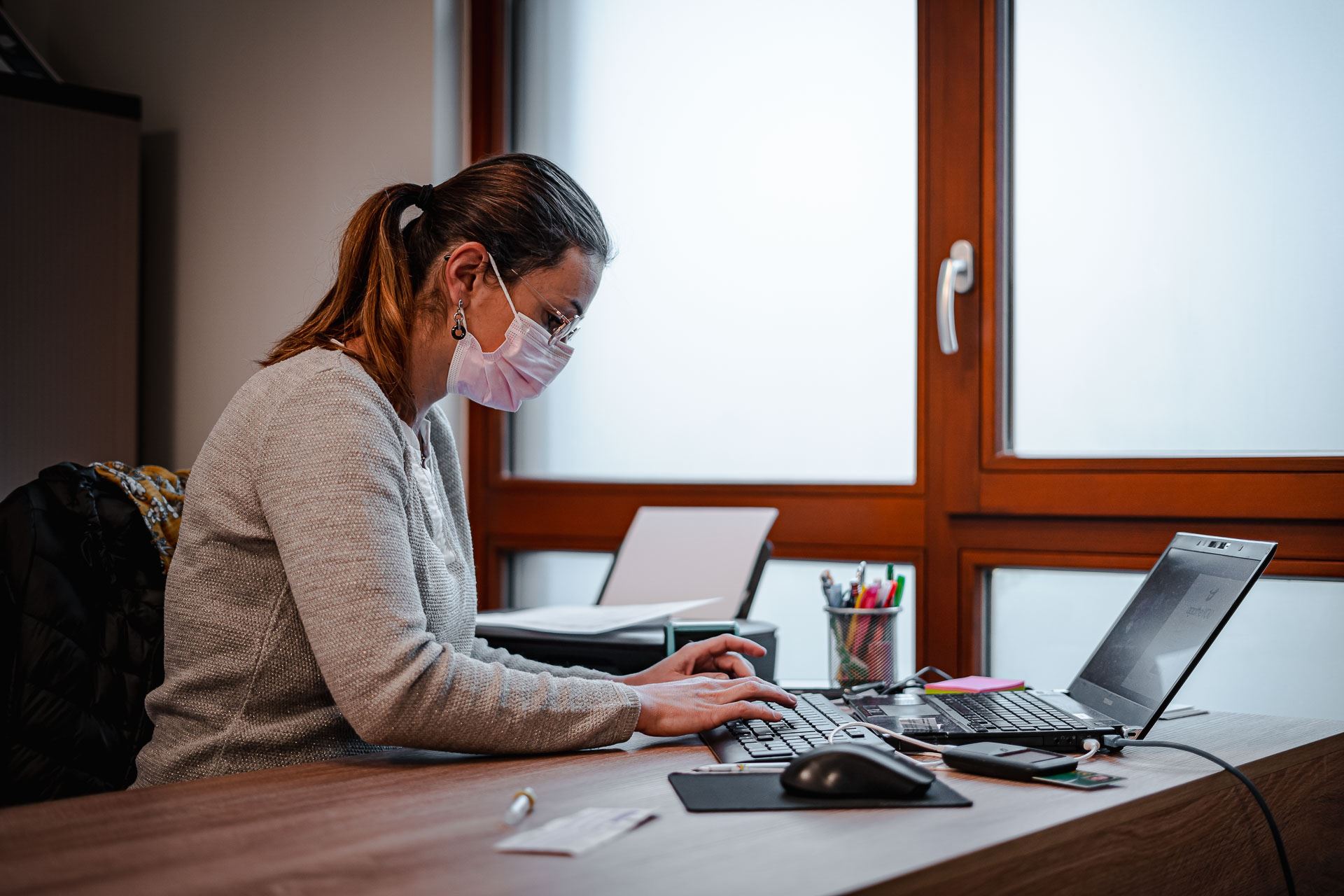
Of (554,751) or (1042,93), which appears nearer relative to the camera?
(554,751)

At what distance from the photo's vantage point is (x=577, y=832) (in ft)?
2.56

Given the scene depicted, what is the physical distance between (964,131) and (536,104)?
0.96 m

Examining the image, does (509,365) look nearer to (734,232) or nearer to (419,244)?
(419,244)

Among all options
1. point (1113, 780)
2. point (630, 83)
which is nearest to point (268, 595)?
point (1113, 780)

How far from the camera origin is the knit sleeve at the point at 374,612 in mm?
964

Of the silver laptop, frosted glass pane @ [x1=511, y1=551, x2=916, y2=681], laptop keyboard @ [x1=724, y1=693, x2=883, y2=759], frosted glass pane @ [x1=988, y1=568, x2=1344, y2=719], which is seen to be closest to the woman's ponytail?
laptop keyboard @ [x1=724, y1=693, x2=883, y2=759]

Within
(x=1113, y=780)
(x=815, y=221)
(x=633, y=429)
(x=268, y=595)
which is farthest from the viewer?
(x=633, y=429)

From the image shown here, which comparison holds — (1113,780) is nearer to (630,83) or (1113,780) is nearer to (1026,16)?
(1026,16)

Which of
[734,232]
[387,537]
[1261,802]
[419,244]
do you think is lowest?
[1261,802]

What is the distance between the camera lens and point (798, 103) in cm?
202

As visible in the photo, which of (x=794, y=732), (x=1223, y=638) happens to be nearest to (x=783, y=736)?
(x=794, y=732)

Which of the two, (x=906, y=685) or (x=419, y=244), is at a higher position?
(x=419, y=244)

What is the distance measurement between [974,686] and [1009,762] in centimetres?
42

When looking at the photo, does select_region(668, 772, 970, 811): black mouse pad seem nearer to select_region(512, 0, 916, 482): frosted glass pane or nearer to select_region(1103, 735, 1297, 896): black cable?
select_region(1103, 735, 1297, 896): black cable
